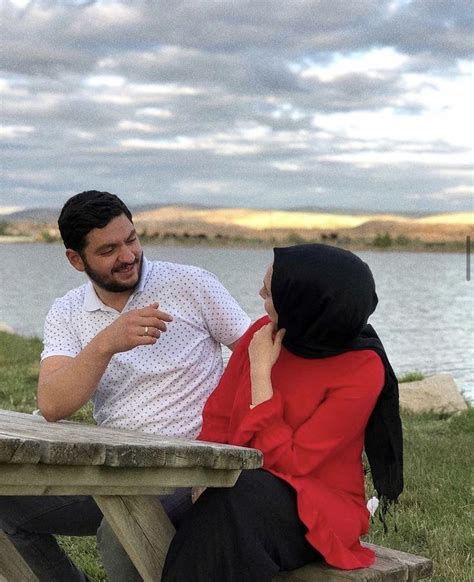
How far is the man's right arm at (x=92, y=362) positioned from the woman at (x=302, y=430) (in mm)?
349

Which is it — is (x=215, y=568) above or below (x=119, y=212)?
below

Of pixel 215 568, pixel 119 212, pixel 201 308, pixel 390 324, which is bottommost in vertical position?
pixel 390 324

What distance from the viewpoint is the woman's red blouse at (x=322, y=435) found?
286 centimetres

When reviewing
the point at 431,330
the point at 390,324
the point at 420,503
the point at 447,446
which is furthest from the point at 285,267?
the point at 390,324

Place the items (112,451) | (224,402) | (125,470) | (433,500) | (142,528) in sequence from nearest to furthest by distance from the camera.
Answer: (112,451) < (125,470) < (142,528) < (224,402) < (433,500)

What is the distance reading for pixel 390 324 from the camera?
25.0 m

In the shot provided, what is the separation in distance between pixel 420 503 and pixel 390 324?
1949 cm

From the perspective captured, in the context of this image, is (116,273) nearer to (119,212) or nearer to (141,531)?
(119,212)

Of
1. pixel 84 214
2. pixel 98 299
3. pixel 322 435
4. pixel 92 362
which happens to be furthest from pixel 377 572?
pixel 84 214

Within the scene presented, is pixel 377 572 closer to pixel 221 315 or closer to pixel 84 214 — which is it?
pixel 221 315

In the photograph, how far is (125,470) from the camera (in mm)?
2662

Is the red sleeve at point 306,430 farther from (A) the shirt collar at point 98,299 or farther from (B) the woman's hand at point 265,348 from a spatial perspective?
(A) the shirt collar at point 98,299

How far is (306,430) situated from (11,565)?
1324mm

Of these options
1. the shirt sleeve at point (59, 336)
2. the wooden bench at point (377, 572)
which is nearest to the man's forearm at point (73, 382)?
the shirt sleeve at point (59, 336)
